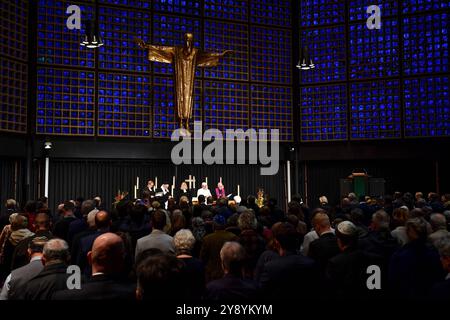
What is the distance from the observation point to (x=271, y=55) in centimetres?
2103

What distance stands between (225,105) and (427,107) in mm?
7870

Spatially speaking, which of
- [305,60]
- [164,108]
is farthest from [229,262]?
[164,108]

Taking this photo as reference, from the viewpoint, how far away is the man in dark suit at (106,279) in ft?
11.0

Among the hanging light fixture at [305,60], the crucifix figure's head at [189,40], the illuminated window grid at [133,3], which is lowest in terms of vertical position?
the hanging light fixture at [305,60]

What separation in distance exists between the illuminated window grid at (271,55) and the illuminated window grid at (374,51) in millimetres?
2596

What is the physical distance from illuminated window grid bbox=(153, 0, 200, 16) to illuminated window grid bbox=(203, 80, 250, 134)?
279cm

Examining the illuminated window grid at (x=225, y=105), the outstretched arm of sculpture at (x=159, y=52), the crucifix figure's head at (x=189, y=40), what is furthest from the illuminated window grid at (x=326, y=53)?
the outstretched arm of sculpture at (x=159, y=52)

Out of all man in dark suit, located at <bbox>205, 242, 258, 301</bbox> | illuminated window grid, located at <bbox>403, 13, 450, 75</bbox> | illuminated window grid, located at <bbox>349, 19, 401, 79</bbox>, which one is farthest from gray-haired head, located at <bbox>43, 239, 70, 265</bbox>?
illuminated window grid, located at <bbox>403, 13, 450, 75</bbox>

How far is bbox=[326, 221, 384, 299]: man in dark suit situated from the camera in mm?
4820

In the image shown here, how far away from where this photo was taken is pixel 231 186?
66.6ft

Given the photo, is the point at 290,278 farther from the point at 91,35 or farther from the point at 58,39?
the point at 58,39

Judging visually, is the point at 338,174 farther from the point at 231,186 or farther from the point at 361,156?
the point at 231,186

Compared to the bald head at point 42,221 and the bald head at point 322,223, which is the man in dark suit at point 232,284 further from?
the bald head at point 42,221

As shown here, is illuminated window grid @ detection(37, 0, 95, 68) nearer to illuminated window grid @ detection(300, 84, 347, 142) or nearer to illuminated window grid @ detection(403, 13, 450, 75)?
illuminated window grid @ detection(300, 84, 347, 142)
